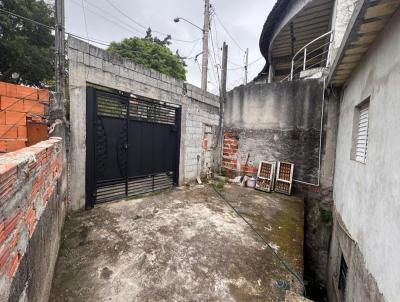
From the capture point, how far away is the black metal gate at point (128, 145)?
350cm

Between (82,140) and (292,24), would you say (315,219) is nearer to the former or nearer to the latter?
(82,140)

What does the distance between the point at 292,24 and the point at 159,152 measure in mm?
5815

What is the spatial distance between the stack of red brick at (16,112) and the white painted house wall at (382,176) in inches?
159

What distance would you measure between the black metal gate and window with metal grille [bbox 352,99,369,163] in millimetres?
3700

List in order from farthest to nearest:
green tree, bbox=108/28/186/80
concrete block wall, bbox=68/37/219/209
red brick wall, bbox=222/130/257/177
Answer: green tree, bbox=108/28/186/80, red brick wall, bbox=222/130/257/177, concrete block wall, bbox=68/37/219/209

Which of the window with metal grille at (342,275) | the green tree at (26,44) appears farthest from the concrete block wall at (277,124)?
the green tree at (26,44)

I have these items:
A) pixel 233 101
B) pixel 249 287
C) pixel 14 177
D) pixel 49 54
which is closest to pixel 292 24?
pixel 233 101

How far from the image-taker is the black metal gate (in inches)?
138

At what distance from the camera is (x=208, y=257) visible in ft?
7.72

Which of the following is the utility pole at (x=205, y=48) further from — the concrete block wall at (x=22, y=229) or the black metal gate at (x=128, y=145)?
the concrete block wall at (x=22, y=229)

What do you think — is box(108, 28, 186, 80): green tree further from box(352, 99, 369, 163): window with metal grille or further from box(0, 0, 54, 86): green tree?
box(352, 99, 369, 163): window with metal grille

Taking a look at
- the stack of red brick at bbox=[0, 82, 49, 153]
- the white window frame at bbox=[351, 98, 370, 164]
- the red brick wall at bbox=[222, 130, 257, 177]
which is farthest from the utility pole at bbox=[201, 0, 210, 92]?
the stack of red brick at bbox=[0, 82, 49, 153]

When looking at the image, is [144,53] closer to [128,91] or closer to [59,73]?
[128,91]

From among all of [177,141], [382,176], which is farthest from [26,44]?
[382,176]
